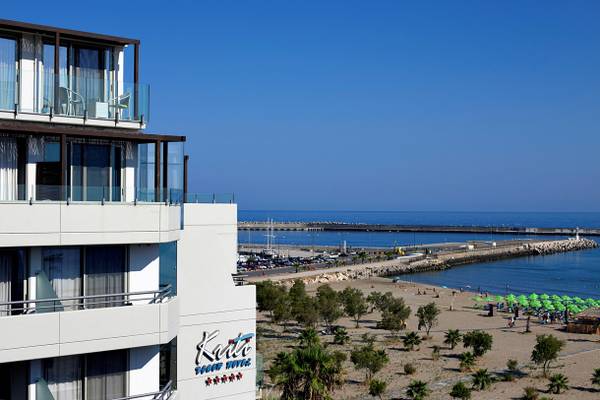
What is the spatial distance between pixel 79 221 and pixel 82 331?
1.41m

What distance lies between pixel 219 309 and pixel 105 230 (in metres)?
4.29

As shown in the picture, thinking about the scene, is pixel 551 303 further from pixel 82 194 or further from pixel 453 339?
pixel 82 194

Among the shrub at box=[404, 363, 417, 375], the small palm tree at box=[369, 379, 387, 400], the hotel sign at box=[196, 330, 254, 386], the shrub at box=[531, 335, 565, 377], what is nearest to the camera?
the hotel sign at box=[196, 330, 254, 386]

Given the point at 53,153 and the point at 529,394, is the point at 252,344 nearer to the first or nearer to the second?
the point at 53,153

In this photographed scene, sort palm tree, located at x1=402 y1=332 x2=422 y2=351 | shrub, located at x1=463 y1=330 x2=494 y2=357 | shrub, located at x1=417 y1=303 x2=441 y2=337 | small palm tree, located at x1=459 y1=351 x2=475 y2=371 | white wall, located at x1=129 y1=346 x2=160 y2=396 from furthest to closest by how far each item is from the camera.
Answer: shrub, located at x1=417 y1=303 x2=441 y2=337
palm tree, located at x1=402 y1=332 x2=422 y2=351
shrub, located at x1=463 y1=330 x2=494 y2=357
small palm tree, located at x1=459 y1=351 x2=475 y2=371
white wall, located at x1=129 y1=346 x2=160 y2=396

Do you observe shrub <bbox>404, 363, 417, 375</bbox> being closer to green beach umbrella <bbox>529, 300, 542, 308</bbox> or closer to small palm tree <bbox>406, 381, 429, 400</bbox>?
small palm tree <bbox>406, 381, 429, 400</bbox>

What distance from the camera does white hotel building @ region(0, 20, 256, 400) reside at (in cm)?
862

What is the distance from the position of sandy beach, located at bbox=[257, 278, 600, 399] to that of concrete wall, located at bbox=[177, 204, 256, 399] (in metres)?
15.2

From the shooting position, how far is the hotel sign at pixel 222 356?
41.3 ft

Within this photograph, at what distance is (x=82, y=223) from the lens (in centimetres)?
891

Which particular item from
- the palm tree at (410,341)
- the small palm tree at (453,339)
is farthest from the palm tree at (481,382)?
the palm tree at (410,341)

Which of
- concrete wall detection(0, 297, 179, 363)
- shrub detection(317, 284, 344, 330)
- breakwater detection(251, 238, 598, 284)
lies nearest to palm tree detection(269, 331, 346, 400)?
concrete wall detection(0, 297, 179, 363)

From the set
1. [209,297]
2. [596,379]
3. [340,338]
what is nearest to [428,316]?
[340,338]

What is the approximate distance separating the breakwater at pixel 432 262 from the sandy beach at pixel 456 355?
23.7 metres
